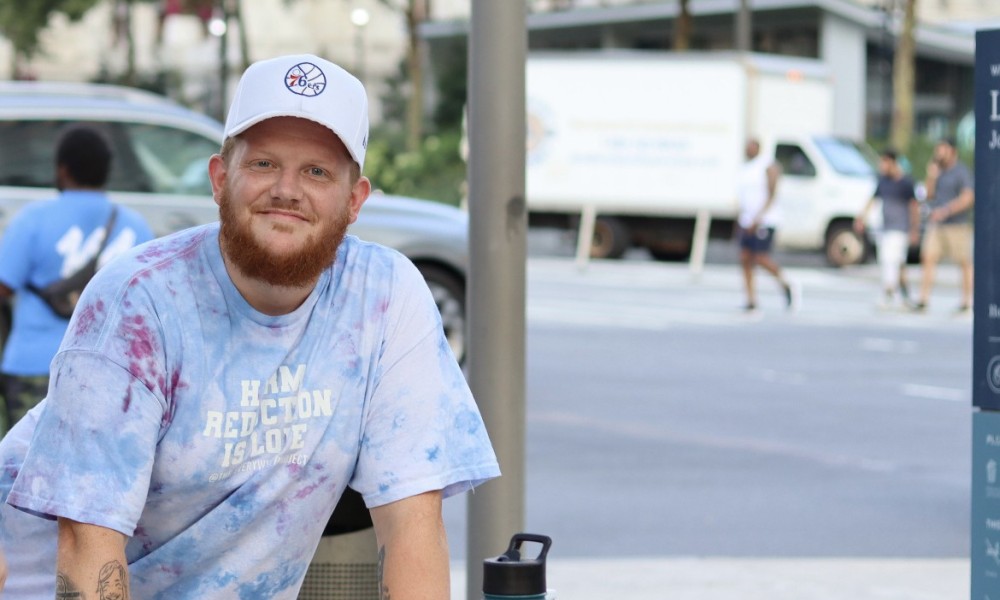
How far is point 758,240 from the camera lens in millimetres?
19141

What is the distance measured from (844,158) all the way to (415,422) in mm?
24245

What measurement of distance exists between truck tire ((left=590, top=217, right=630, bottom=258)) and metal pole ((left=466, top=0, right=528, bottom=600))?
23.4 metres

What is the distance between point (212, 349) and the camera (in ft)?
9.36

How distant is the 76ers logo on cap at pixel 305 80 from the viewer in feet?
9.23

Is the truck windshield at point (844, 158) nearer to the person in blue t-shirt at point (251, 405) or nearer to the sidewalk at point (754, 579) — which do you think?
the sidewalk at point (754, 579)

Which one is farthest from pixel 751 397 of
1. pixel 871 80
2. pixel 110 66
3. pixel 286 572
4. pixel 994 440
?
pixel 110 66

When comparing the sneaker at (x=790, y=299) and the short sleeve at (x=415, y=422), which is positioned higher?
the short sleeve at (x=415, y=422)

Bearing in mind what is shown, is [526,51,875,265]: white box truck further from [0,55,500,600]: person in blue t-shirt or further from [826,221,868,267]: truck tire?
[0,55,500,600]: person in blue t-shirt

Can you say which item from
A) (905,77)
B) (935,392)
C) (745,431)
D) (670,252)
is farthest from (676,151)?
(745,431)

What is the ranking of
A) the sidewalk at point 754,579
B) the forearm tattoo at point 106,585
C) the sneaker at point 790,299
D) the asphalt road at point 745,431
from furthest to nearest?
the sneaker at point 790,299 → the asphalt road at point 745,431 → the sidewalk at point 754,579 → the forearm tattoo at point 106,585

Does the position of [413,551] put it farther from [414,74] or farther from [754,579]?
[414,74]

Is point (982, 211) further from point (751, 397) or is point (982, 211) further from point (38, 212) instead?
point (751, 397)

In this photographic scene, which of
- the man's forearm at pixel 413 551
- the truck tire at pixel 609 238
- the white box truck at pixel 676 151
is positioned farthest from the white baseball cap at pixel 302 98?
the truck tire at pixel 609 238

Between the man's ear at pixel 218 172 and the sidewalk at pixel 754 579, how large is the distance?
3.20 meters
